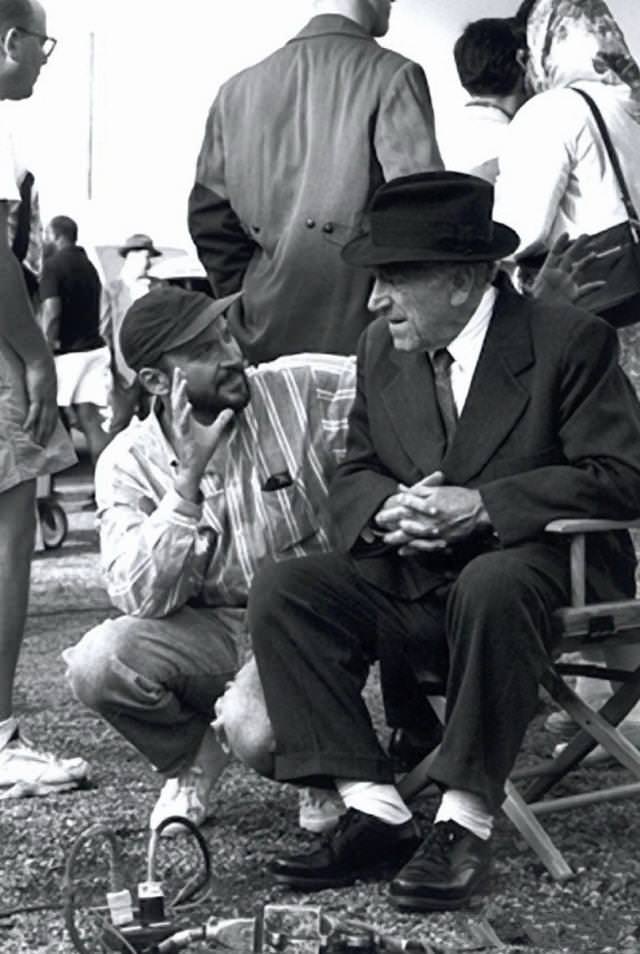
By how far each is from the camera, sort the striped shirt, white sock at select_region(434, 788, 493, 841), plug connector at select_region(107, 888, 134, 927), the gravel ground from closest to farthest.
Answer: plug connector at select_region(107, 888, 134, 927)
the gravel ground
white sock at select_region(434, 788, 493, 841)
the striped shirt

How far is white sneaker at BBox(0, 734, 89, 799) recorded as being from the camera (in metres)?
4.93

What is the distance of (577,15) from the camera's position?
493cm

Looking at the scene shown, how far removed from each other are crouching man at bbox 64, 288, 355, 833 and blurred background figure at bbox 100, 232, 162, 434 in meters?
5.58

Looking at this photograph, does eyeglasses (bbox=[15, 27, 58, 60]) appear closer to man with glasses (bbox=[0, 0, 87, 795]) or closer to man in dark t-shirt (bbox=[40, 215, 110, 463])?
man with glasses (bbox=[0, 0, 87, 795])

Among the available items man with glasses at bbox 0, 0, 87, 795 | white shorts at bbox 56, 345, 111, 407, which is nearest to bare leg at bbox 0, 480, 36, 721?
man with glasses at bbox 0, 0, 87, 795

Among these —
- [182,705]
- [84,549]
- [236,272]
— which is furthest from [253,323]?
[84,549]

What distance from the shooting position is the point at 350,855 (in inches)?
155

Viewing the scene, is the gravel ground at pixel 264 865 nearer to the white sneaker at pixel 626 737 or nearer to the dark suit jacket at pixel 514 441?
the white sneaker at pixel 626 737

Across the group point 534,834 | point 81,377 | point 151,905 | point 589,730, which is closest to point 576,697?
point 589,730

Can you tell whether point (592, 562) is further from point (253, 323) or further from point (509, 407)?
point (253, 323)

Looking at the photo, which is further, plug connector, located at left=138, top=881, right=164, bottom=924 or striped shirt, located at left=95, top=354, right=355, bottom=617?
striped shirt, located at left=95, top=354, right=355, bottom=617

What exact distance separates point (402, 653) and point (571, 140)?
4.81ft

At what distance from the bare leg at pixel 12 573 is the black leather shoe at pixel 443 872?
1541 millimetres

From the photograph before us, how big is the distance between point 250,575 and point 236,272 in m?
1.07
